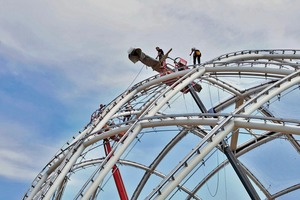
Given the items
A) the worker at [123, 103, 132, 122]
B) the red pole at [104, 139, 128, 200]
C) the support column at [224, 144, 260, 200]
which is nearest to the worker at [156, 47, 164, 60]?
the worker at [123, 103, 132, 122]

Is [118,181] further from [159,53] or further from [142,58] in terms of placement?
[159,53]

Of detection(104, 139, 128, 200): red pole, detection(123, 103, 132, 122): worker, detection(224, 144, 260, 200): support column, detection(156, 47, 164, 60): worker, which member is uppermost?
detection(156, 47, 164, 60): worker

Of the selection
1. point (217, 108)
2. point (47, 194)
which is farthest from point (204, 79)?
point (47, 194)

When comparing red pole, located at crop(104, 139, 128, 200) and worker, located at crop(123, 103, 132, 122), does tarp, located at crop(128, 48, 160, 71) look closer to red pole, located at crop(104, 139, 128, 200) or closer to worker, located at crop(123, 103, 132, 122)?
worker, located at crop(123, 103, 132, 122)

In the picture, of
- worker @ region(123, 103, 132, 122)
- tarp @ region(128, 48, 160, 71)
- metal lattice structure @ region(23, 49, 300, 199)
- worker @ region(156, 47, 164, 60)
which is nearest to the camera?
metal lattice structure @ region(23, 49, 300, 199)

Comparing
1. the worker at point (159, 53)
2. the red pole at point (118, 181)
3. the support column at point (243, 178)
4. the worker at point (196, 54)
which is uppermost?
the worker at point (159, 53)

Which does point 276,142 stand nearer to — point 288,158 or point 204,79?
point 288,158

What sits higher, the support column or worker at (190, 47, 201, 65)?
worker at (190, 47, 201, 65)

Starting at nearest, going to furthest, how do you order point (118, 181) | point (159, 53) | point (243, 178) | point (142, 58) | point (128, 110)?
point (243, 178), point (118, 181), point (142, 58), point (159, 53), point (128, 110)

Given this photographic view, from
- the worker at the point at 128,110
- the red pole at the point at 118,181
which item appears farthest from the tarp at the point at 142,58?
the red pole at the point at 118,181

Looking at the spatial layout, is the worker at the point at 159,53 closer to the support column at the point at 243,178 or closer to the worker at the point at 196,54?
the worker at the point at 196,54

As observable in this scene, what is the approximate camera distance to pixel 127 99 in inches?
1202

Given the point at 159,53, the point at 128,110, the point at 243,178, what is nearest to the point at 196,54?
the point at 159,53

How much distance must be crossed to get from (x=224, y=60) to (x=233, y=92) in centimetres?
399
